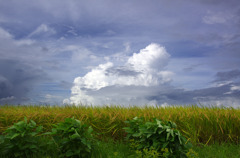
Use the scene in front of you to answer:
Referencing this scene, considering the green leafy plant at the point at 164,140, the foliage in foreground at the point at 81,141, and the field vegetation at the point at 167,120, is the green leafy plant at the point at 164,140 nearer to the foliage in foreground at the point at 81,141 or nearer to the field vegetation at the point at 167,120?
the foliage in foreground at the point at 81,141

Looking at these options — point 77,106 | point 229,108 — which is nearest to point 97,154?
point 77,106

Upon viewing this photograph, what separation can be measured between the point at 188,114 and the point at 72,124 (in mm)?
3536

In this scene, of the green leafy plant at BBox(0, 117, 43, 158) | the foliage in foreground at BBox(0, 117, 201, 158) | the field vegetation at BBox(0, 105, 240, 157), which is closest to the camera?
the foliage in foreground at BBox(0, 117, 201, 158)

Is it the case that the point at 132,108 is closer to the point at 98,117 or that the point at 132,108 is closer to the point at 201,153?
the point at 98,117

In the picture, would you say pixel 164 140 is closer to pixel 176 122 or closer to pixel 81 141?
pixel 81 141

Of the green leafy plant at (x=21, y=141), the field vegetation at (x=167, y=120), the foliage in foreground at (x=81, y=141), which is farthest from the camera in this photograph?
the field vegetation at (x=167, y=120)

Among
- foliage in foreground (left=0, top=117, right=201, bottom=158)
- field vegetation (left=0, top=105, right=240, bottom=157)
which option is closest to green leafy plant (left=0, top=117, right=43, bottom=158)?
foliage in foreground (left=0, top=117, right=201, bottom=158)

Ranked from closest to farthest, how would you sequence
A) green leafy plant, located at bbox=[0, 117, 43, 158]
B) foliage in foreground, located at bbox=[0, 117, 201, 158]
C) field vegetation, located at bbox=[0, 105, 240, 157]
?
foliage in foreground, located at bbox=[0, 117, 201, 158]
green leafy plant, located at bbox=[0, 117, 43, 158]
field vegetation, located at bbox=[0, 105, 240, 157]

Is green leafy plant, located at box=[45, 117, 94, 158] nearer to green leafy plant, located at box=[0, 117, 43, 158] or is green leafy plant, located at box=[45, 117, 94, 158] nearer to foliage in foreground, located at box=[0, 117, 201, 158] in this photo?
foliage in foreground, located at box=[0, 117, 201, 158]

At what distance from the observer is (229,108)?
25.6 ft

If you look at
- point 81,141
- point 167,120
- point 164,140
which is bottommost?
point 164,140

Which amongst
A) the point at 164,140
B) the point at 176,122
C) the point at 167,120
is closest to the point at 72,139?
the point at 164,140

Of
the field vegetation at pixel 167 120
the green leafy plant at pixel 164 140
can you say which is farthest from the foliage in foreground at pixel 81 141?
the field vegetation at pixel 167 120

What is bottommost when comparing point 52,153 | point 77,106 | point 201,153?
point 201,153
